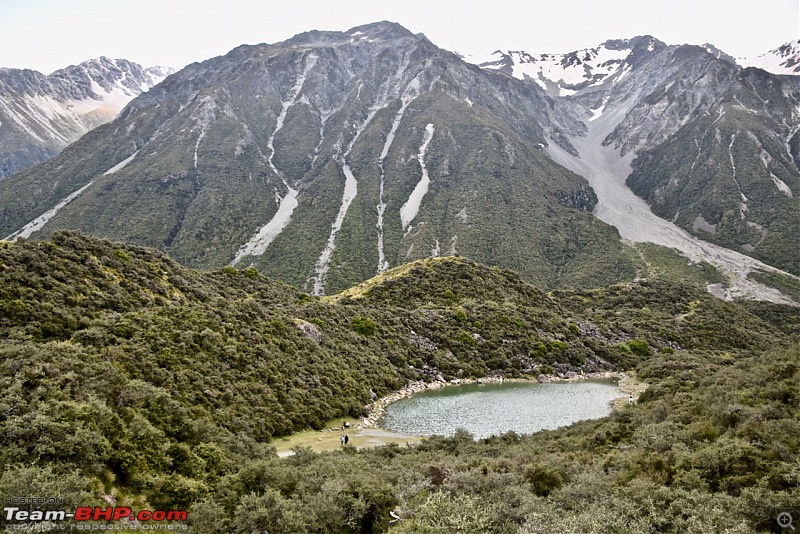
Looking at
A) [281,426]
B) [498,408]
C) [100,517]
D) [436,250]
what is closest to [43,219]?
[436,250]

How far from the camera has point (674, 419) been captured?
2139cm

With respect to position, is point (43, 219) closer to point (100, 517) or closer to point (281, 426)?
point (281, 426)

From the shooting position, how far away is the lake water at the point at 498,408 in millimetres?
35531

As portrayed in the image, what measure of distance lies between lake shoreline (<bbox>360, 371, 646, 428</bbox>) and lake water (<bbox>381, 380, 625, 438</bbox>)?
83 cm

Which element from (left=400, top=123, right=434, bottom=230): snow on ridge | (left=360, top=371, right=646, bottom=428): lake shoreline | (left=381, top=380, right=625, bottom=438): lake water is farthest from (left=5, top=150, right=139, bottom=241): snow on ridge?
(left=381, top=380, right=625, bottom=438): lake water

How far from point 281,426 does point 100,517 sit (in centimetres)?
1890

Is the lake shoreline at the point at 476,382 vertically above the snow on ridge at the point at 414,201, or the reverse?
the snow on ridge at the point at 414,201

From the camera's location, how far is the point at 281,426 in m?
30.6

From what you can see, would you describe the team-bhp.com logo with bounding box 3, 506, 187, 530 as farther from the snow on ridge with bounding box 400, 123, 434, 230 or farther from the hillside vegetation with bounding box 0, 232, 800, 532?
the snow on ridge with bounding box 400, 123, 434, 230

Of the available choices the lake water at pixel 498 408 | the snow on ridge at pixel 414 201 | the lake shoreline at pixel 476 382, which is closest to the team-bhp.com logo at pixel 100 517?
the lake water at pixel 498 408

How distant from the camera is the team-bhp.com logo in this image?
10.5m

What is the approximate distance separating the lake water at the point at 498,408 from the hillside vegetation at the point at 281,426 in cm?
460

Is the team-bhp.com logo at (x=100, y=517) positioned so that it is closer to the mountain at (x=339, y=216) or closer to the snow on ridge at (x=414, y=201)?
the mountain at (x=339, y=216)

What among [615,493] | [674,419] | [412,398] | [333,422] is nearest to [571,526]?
[615,493]
